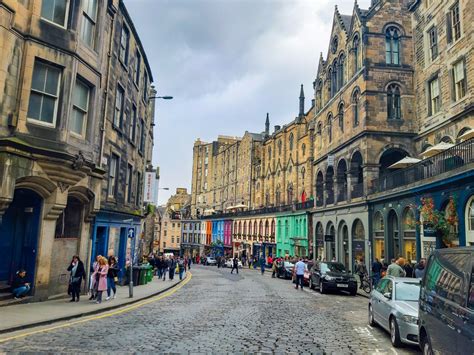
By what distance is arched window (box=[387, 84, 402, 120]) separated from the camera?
28.5 m

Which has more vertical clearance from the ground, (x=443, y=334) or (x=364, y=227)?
(x=364, y=227)

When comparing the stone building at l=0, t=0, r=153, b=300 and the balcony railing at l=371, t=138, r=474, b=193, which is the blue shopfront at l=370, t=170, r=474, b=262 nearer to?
the balcony railing at l=371, t=138, r=474, b=193

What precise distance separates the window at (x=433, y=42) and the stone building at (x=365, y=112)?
299cm

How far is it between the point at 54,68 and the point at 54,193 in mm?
4131

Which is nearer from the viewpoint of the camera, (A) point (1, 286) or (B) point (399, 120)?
(A) point (1, 286)

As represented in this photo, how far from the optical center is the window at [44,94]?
12.9 metres

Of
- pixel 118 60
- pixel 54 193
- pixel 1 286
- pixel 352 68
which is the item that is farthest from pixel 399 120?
pixel 1 286

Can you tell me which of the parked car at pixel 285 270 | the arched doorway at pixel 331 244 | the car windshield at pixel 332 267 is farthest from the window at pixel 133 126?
the arched doorway at pixel 331 244

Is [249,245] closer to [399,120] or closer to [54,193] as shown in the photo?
[399,120]

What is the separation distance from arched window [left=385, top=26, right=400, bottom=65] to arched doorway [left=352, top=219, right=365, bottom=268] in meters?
11.8

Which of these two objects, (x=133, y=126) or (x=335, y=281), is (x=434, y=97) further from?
(x=133, y=126)

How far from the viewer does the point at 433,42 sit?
25.3m

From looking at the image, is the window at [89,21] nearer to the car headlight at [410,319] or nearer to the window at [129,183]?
the window at [129,183]

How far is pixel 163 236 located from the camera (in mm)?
105250
